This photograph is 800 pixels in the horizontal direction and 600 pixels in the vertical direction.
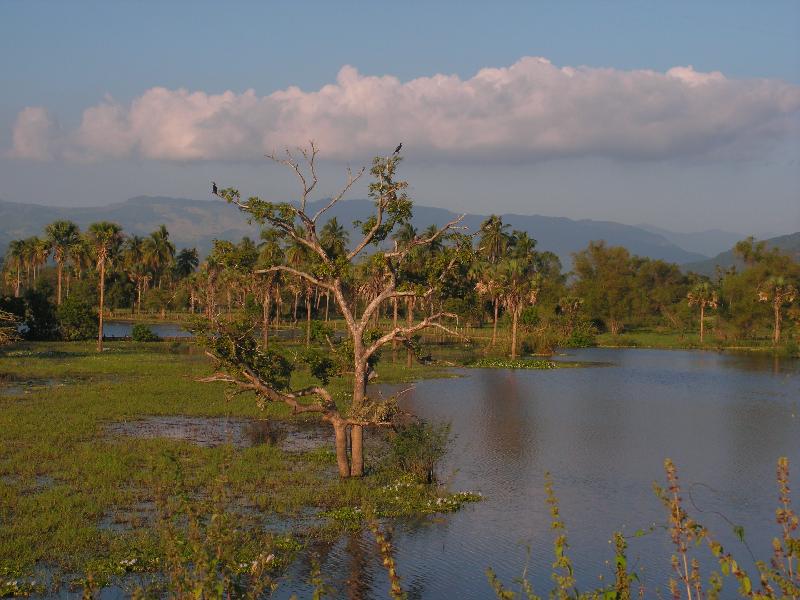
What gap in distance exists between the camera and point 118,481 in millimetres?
23578

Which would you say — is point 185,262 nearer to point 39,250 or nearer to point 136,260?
point 136,260

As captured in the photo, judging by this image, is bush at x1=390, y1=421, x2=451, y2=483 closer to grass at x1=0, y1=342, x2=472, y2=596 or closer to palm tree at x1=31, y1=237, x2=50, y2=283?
grass at x1=0, y1=342, x2=472, y2=596

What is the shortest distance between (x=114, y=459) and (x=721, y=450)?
2169 cm

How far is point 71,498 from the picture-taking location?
21.4 metres

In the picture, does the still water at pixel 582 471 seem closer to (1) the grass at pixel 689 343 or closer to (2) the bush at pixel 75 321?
(1) the grass at pixel 689 343

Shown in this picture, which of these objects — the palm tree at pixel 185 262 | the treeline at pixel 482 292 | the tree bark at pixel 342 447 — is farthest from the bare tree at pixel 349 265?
the palm tree at pixel 185 262

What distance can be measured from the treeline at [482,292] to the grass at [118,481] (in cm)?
1641

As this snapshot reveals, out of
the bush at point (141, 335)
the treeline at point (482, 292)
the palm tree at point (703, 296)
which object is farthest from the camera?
the palm tree at point (703, 296)

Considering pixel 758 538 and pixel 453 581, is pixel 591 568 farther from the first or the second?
pixel 758 538

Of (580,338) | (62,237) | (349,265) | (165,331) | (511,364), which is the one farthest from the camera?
(165,331)

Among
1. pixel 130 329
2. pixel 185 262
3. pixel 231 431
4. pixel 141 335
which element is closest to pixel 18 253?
pixel 185 262

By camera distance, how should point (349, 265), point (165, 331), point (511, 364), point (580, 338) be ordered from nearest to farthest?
1. point (349, 265)
2. point (511, 364)
3. point (580, 338)
4. point (165, 331)

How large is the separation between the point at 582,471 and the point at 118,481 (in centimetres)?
1428

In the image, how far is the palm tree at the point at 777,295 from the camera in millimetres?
92062
